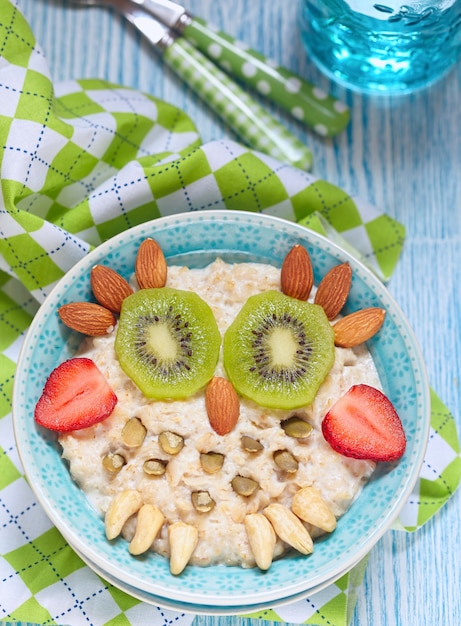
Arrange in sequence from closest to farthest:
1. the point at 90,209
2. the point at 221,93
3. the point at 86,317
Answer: the point at 86,317 < the point at 90,209 < the point at 221,93

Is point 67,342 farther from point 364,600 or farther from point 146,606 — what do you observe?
point 364,600

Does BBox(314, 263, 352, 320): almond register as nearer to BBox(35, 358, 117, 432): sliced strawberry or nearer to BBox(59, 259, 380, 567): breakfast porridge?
BBox(59, 259, 380, 567): breakfast porridge

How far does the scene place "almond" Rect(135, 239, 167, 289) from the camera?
195 centimetres

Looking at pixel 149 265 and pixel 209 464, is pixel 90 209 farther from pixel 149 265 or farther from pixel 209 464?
pixel 209 464

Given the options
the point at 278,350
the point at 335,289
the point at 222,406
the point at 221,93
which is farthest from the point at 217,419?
the point at 221,93

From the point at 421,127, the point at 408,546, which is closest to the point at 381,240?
the point at 421,127

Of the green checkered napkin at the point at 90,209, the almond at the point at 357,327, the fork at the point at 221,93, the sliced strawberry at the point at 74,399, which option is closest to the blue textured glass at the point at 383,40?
the fork at the point at 221,93

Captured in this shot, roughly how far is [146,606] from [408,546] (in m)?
0.72

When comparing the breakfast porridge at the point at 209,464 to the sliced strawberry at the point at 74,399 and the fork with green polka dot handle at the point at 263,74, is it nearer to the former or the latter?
the sliced strawberry at the point at 74,399

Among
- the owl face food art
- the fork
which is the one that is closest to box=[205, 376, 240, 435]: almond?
the owl face food art

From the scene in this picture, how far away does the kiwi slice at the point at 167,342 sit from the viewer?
6.04ft

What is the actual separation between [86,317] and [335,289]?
60cm

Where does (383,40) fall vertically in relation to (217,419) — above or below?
above

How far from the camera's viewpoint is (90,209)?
2.08 meters
